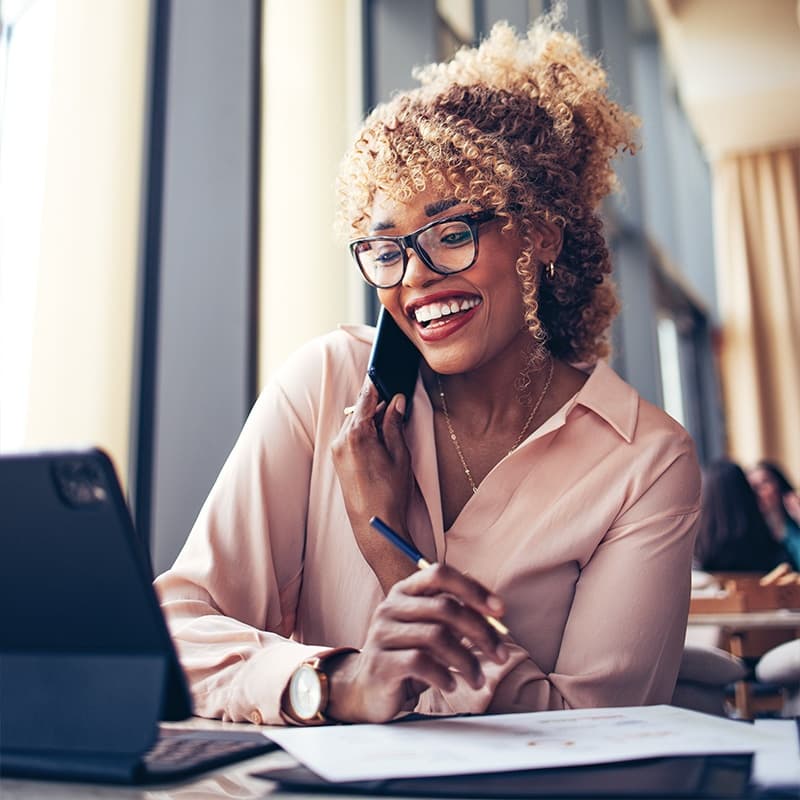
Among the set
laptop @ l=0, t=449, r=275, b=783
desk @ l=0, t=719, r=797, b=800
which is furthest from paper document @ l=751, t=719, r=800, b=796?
laptop @ l=0, t=449, r=275, b=783

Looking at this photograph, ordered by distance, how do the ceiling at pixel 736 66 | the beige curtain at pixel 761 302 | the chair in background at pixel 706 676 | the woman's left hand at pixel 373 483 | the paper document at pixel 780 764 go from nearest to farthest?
1. the paper document at pixel 780 764
2. the woman's left hand at pixel 373 483
3. the chair in background at pixel 706 676
4. the ceiling at pixel 736 66
5. the beige curtain at pixel 761 302

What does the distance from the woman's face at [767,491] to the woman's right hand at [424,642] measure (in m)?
5.61

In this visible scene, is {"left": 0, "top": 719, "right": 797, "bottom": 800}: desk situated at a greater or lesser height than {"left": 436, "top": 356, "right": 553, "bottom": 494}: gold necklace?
lesser

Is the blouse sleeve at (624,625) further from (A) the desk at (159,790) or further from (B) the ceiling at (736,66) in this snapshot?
(B) the ceiling at (736,66)

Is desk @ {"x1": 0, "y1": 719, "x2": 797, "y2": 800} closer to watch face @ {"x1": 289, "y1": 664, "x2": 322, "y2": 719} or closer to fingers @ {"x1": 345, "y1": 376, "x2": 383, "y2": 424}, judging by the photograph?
watch face @ {"x1": 289, "y1": 664, "x2": 322, "y2": 719}

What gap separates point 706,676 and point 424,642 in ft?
3.49

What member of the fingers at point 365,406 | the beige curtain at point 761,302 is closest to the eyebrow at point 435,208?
the fingers at point 365,406

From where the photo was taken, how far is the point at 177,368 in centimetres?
236

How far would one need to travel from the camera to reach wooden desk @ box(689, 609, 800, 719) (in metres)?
2.56

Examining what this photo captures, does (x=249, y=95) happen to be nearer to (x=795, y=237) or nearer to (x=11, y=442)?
(x=11, y=442)

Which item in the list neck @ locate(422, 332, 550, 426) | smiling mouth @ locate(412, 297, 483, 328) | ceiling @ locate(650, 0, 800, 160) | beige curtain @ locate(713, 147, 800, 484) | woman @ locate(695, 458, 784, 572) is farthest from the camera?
beige curtain @ locate(713, 147, 800, 484)

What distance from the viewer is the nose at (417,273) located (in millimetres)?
1391

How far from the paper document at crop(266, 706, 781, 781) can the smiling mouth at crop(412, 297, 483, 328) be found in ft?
2.28

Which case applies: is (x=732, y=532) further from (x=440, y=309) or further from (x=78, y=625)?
(x=78, y=625)
